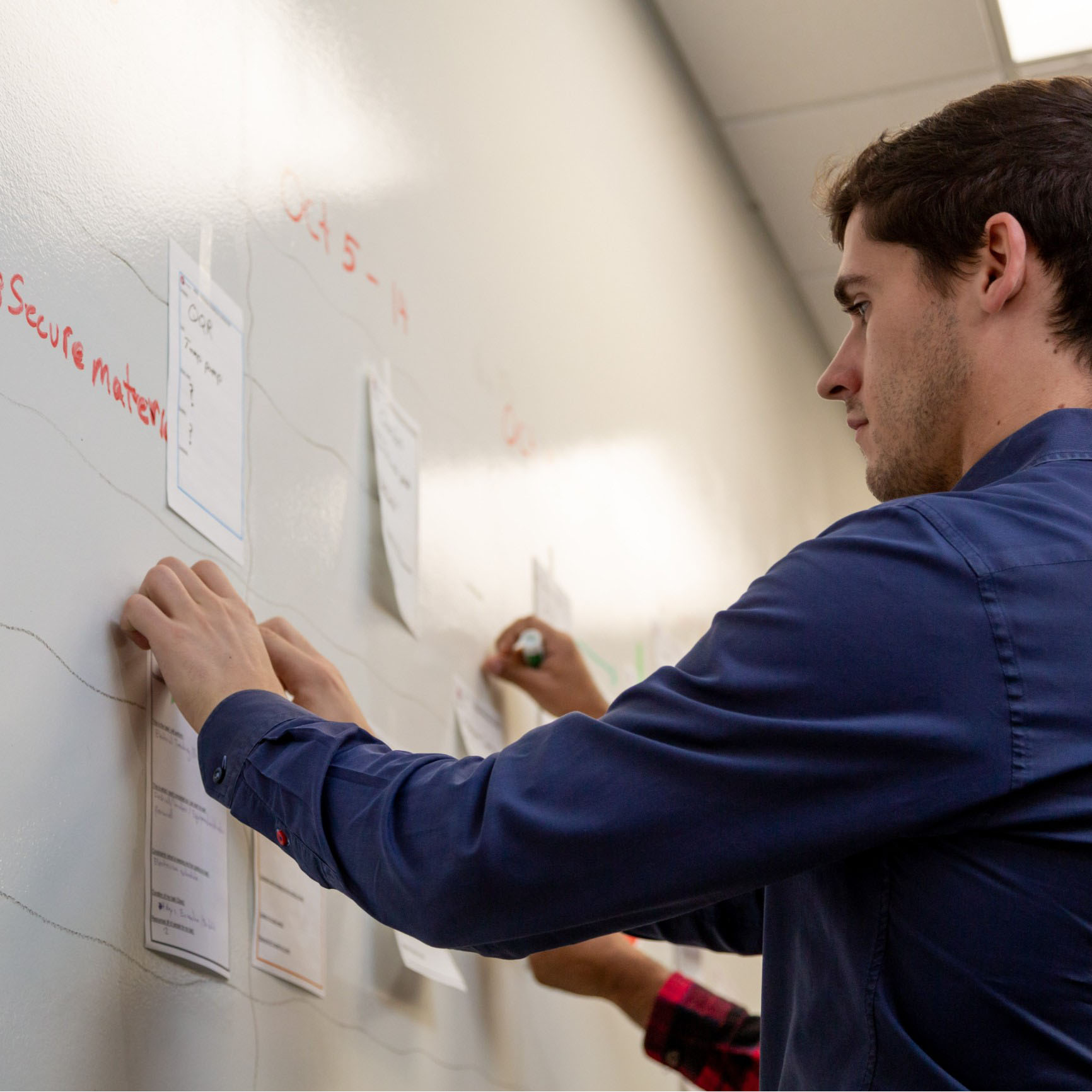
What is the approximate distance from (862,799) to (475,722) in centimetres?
62

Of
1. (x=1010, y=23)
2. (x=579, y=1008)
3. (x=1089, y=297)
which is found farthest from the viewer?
(x=1010, y=23)

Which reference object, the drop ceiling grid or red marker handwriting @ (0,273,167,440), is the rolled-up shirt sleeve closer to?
red marker handwriting @ (0,273,167,440)

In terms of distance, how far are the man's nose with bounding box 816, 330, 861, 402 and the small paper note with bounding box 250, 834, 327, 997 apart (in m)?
0.53

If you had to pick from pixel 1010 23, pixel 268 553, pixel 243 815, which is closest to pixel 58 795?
pixel 243 815

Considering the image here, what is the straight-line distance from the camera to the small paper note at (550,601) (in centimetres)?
144

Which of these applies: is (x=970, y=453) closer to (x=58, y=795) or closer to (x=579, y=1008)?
(x=58, y=795)

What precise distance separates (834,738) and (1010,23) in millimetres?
1905

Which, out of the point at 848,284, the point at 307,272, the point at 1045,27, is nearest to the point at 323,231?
the point at 307,272

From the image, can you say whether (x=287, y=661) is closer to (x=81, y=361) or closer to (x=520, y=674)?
(x=81, y=361)

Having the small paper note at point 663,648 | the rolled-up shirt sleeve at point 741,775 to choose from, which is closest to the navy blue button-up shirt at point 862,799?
the rolled-up shirt sleeve at point 741,775

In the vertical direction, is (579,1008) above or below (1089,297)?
below

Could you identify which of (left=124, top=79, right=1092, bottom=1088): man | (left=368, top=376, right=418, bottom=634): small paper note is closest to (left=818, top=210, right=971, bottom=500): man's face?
(left=124, top=79, right=1092, bottom=1088): man

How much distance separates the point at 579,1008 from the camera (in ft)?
4.66

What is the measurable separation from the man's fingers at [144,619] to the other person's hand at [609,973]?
0.69 m
